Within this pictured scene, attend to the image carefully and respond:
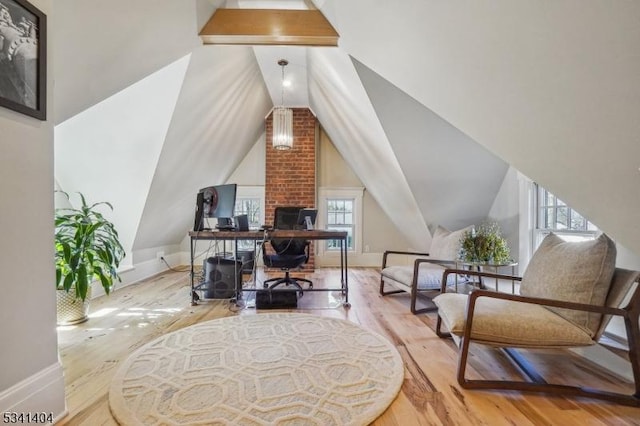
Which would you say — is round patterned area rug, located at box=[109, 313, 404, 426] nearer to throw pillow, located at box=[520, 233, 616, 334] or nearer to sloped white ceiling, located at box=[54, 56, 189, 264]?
throw pillow, located at box=[520, 233, 616, 334]

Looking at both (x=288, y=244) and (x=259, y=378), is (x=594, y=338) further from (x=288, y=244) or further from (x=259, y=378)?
(x=288, y=244)

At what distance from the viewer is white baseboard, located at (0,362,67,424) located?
1.17 m

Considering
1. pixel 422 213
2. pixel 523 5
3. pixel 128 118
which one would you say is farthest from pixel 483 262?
pixel 128 118

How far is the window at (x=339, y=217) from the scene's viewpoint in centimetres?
556

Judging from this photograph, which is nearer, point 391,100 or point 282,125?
point 391,100

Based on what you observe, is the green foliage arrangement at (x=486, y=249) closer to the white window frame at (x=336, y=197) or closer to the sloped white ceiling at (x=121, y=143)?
the white window frame at (x=336, y=197)

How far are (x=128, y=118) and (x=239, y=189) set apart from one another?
271 cm

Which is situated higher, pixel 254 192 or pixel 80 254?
pixel 254 192

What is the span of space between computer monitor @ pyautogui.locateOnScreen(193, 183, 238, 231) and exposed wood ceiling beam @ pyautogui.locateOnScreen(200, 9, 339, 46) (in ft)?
4.63

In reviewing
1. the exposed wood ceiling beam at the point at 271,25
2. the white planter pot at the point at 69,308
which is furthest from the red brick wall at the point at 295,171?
the white planter pot at the point at 69,308

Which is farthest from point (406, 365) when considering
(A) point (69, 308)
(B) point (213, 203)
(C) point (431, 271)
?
(A) point (69, 308)

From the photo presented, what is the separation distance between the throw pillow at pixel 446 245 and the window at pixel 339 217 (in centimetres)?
223

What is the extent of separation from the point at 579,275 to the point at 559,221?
4.10 ft

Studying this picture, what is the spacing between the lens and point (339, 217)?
5.59 metres
